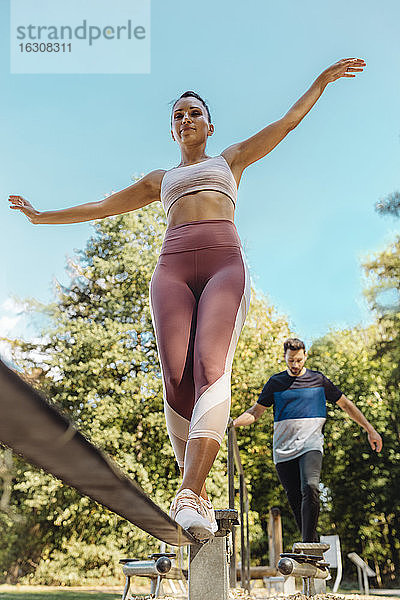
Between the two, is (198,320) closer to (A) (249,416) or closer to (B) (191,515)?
(B) (191,515)

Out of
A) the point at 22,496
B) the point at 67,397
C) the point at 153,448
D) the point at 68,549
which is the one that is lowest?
the point at 68,549

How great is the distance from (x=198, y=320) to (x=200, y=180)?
436 mm

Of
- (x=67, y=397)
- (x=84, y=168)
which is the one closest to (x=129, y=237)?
(x=67, y=397)

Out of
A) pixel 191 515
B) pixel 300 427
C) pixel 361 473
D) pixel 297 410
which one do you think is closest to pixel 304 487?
pixel 300 427

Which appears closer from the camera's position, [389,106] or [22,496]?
[22,496]

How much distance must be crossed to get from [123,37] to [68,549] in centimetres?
1104

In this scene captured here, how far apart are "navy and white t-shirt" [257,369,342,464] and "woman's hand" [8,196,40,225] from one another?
1.73 m

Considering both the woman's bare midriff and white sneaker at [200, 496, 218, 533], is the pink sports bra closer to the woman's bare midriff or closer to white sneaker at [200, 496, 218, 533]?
the woman's bare midriff

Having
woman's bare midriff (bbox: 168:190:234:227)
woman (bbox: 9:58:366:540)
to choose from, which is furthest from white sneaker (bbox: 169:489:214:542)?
woman's bare midriff (bbox: 168:190:234:227)

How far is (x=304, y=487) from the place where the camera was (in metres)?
2.96

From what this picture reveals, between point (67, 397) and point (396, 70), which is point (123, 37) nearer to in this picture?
A: point (67, 397)

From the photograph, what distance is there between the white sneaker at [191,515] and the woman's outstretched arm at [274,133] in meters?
0.95

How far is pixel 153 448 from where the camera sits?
33.6ft

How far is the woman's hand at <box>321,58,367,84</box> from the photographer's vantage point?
1835 millimetres
